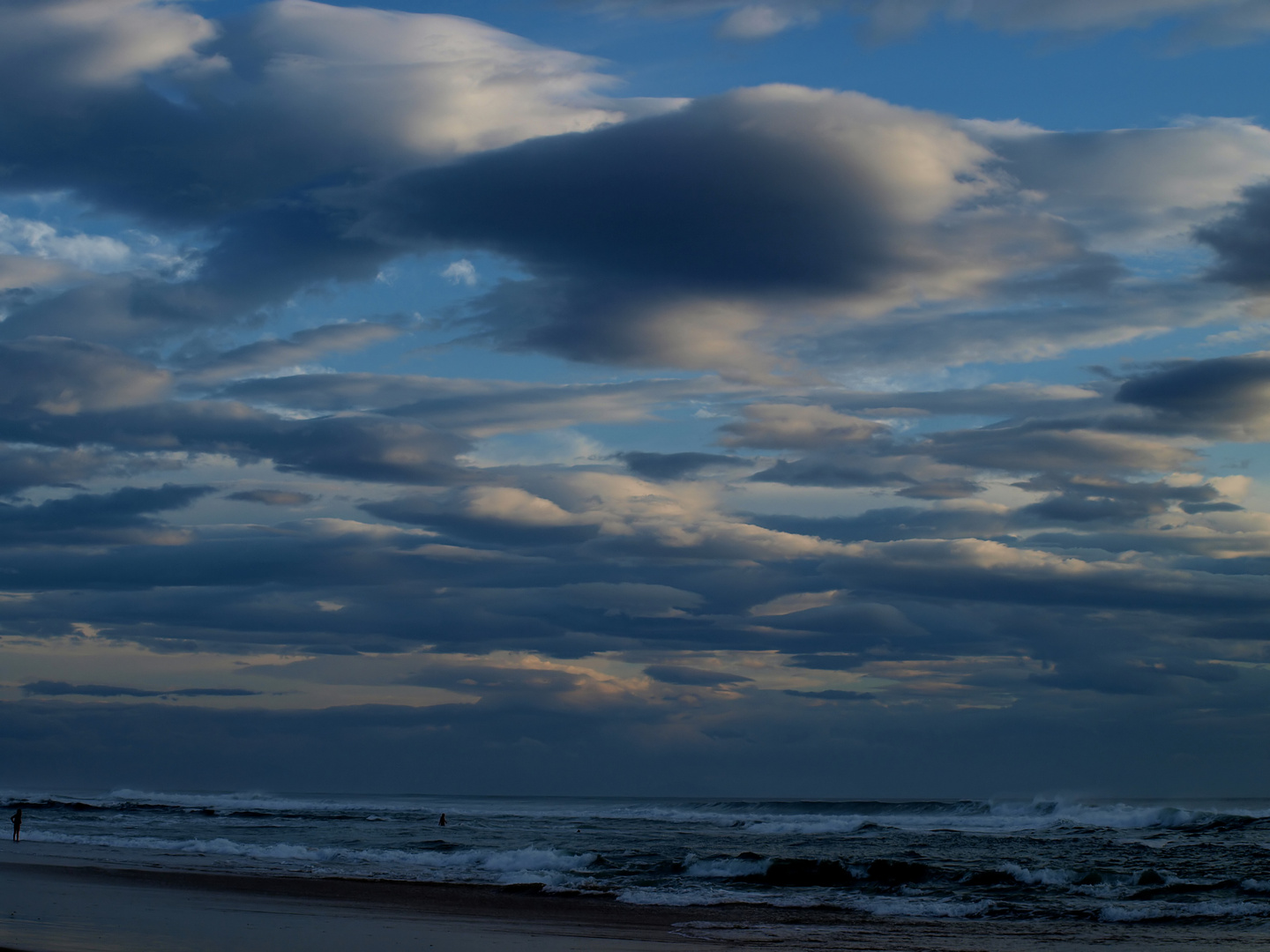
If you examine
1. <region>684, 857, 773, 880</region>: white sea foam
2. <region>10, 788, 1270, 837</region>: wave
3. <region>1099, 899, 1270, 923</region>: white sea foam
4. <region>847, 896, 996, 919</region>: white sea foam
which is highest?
<region>1099, 899, 1270, 923</region>: white sea foam

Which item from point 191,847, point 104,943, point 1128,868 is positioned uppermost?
point 104,943

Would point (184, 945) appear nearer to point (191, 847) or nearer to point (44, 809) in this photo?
point (191, 847)

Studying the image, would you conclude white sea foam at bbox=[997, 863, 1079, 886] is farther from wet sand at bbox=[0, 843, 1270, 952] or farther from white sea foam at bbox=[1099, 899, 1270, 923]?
wet sand at bbox=[0, 843, 1270, 952]

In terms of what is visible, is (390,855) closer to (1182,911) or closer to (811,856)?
(811,856)

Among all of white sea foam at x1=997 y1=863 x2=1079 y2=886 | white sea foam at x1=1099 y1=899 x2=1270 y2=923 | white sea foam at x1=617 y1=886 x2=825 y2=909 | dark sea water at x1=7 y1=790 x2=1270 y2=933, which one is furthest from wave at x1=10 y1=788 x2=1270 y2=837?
white sea foam at x1=1099 y1=899 x2=1270 y2=923

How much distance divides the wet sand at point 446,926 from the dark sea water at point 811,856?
79.2 inches

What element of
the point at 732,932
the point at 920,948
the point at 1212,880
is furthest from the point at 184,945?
the point at 1212,880

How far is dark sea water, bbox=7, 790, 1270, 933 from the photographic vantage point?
24.8 meters

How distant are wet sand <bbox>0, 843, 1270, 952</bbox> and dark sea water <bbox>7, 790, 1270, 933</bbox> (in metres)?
2.01

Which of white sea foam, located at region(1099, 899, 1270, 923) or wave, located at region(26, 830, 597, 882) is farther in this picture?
wave, located at region(26, 830, 597, 882)

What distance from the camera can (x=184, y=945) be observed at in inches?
584

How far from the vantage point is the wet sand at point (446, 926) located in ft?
52.6

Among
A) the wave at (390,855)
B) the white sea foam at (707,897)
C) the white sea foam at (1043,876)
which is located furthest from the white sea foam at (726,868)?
the white sea foam at (1043,876)

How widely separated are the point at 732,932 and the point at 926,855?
1919 cm
